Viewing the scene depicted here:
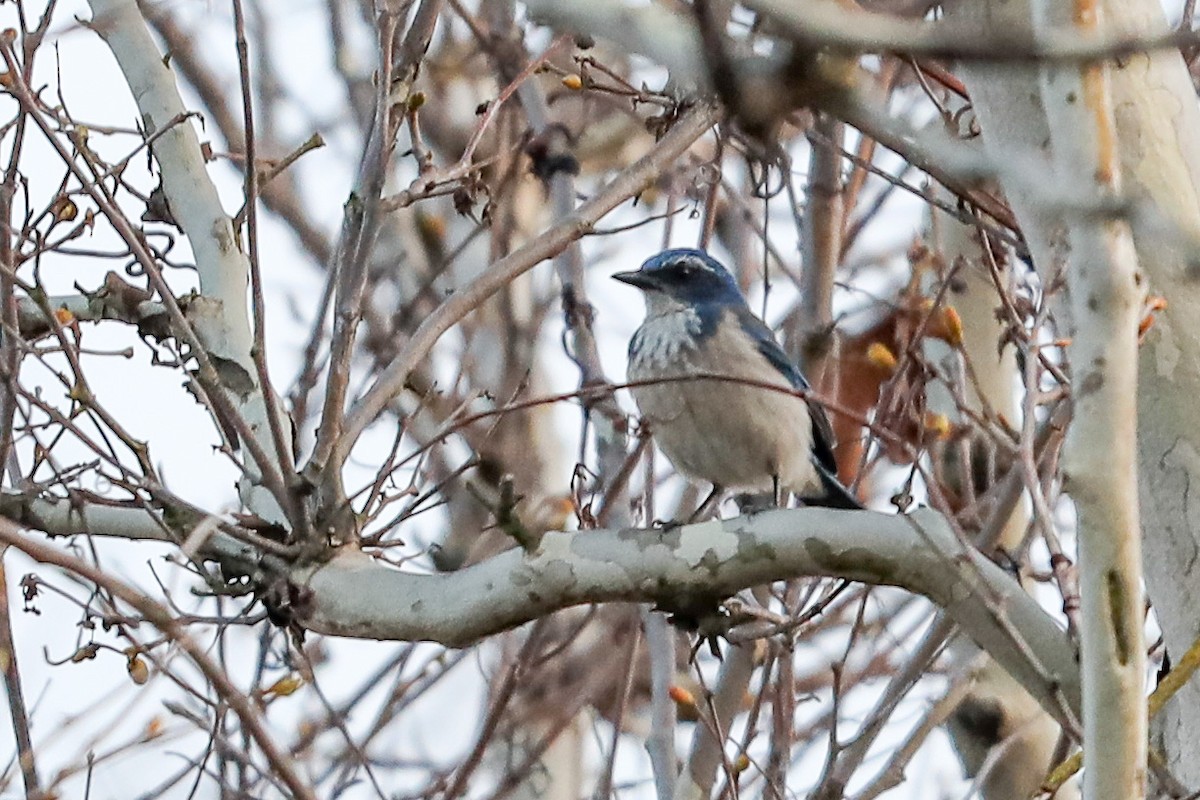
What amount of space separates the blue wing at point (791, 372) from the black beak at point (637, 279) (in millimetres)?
348

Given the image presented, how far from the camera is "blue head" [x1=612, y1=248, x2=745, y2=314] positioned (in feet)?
19.5

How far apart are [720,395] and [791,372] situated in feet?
1.34

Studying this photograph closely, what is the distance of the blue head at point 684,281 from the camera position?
19.5ft

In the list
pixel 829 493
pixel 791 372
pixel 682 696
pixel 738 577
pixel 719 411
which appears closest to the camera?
pixel 738 577

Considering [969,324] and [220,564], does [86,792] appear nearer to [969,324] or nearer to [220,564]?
[220,564]

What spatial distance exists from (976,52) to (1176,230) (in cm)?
55

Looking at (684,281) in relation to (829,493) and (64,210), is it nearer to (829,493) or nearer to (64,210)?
(829,493)

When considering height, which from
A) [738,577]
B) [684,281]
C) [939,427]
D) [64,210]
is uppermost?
[684,281]

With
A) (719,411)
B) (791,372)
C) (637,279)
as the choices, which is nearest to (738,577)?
(719,411)

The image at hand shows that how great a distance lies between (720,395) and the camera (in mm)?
5383

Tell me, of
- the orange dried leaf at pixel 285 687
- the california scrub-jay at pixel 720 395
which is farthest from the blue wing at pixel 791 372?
the orange dried leaf at pixel 285 687

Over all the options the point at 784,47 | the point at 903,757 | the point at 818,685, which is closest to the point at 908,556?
the point at 903,757

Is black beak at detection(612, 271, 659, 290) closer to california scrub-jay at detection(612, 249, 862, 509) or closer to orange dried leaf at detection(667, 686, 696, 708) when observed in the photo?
california scrub-jay at detection(612, 249, 862, 509)

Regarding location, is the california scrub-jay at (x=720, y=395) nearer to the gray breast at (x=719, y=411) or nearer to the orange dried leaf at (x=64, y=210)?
the gray breast at (x=719, y=411)
